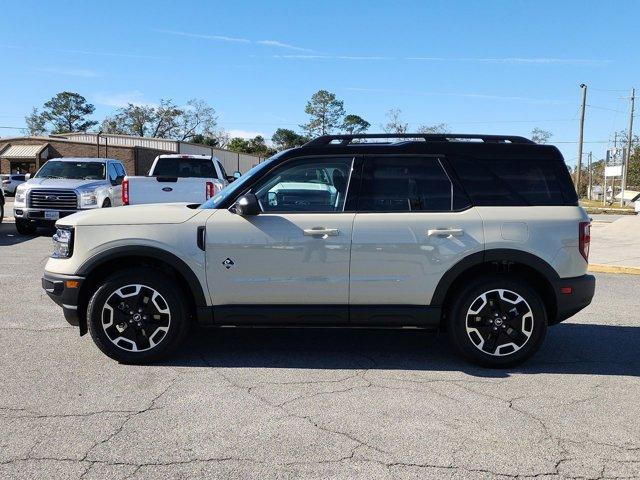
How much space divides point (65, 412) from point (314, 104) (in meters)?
102

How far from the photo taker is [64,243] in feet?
16.1

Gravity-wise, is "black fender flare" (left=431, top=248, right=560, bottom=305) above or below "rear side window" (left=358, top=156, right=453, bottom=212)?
below

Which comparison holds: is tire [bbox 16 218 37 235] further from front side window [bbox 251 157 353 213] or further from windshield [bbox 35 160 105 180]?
front side window [bbox 251 157 353 213]

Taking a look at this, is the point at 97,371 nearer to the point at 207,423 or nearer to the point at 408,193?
the point at 207,423

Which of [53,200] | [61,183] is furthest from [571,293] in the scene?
[61,183]

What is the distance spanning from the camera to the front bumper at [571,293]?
4844mm

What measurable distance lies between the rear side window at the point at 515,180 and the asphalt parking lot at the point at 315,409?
4.67 ft

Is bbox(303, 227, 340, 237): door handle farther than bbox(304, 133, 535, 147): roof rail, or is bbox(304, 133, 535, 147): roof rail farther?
bbox(304, 133, 535, 147): roof rail

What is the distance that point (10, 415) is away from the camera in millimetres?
3846

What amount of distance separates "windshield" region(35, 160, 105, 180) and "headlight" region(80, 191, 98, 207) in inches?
46.4

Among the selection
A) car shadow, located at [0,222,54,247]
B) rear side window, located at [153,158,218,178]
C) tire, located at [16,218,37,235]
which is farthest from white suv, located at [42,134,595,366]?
tire, located at [16,218,37,235]

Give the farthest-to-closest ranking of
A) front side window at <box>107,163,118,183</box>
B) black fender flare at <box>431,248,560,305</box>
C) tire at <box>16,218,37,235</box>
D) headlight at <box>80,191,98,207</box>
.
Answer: front side window at <box>107,163,118,183</box> < tire at <box>16,218,37,235</box> < headlight at <box>80,191,98,207</box> < black fender flare at <box>431,248,560,305</box>

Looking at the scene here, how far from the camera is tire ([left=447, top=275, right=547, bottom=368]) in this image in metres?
4.82

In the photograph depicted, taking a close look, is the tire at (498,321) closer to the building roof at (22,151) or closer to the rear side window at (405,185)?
the rear side window at (405,185)
